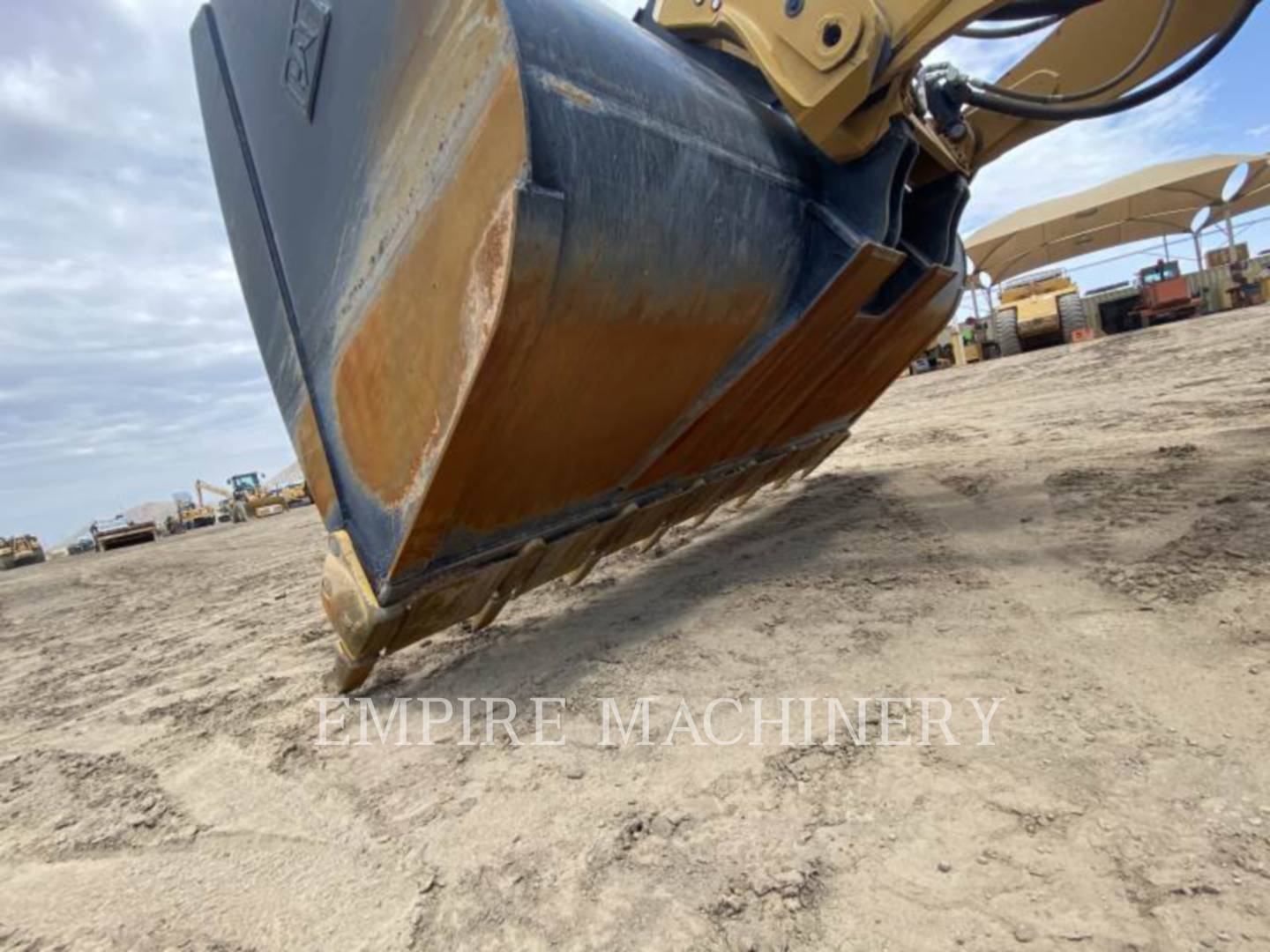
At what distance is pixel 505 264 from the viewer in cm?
140

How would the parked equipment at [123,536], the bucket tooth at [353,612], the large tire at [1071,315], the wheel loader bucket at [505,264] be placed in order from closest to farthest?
the wheel loader bucket at [505,264] < the bucket tooth at [353,612] < the large tire at [1071,315] < the parked equipment at [123,536]

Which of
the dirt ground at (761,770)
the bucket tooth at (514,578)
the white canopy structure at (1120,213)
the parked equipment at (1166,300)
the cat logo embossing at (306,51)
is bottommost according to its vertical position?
the dirt ground at (761,770)

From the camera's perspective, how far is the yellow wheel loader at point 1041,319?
550 inches

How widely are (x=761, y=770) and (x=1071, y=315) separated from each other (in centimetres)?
1557

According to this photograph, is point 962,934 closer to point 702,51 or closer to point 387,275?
point 387,275

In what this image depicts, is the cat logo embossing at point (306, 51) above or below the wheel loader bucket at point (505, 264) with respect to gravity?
above

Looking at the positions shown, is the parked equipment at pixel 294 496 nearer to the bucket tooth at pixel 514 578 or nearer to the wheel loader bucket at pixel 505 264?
the wheel loader bucket at pixel 505 264

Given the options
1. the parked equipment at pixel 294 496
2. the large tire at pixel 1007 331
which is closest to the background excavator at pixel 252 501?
→ the parked equipment at pixel 294 496

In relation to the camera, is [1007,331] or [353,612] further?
[1007,331]

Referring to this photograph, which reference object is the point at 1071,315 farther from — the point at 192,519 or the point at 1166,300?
the point at 192,519

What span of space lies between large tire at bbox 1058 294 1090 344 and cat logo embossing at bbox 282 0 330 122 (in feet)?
50.5

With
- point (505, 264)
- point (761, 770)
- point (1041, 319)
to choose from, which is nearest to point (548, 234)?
point (505, 264)

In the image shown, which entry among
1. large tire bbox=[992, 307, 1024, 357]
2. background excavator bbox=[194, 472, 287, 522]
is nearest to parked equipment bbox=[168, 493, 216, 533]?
background excavator bbox=[194, 472, 287, 522]

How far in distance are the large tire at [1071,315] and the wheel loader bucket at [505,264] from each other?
1375 cm
